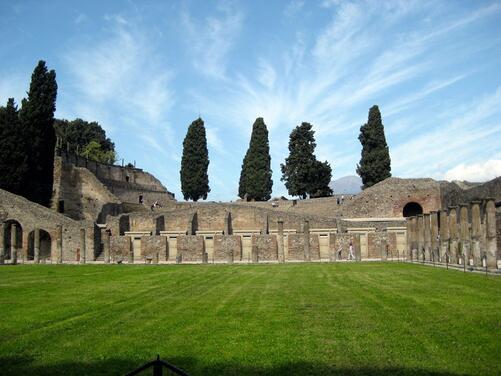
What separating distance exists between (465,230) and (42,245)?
32.2 meters

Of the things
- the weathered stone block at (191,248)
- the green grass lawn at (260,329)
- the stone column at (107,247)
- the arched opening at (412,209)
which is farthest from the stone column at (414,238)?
the stone column at (107,247)

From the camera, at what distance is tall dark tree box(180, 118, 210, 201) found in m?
59.2

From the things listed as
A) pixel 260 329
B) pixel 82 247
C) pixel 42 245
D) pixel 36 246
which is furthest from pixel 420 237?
pixel 42 245

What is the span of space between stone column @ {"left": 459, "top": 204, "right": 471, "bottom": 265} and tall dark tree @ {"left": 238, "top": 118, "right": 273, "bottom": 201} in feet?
115

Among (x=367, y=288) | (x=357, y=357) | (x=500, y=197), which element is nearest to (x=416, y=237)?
(x=500, y=197)

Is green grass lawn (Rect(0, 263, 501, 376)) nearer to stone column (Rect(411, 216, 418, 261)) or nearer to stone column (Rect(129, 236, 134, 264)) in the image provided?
stone column (Rect(411, 216, 418, 261))

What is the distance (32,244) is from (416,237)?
91.0 ft

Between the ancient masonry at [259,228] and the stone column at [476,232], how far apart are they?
0.13ft

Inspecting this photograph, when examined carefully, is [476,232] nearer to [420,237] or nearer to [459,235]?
[459,235]

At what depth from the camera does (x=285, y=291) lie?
577 inches

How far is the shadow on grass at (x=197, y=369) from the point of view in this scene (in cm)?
645

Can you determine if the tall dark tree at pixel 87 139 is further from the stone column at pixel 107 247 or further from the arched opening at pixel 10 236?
the stone column at pixel 107 247

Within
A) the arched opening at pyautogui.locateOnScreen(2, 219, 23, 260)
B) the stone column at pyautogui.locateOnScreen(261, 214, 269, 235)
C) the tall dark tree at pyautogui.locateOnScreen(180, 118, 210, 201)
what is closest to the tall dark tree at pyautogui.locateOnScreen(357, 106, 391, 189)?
the stone column at pyautogui.locateOnScreen(261, 214, 269, 235)

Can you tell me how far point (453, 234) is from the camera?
25.3 m
